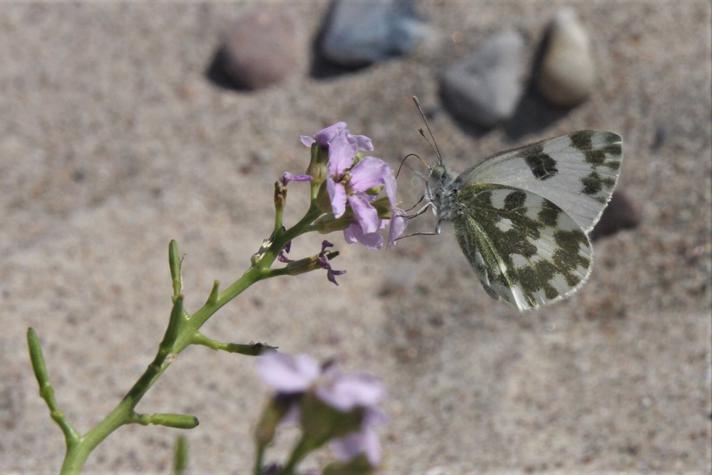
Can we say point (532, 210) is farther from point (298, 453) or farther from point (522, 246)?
point (298, 453)

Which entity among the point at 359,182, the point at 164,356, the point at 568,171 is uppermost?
the point at 568,171

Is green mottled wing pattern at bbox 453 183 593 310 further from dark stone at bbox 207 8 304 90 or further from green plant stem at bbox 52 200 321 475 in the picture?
dark stone at bbox 207 8 304 90

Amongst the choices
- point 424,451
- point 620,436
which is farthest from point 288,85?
point 620,436

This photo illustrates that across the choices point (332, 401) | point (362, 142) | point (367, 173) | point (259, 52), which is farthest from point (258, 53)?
point (332, 401)

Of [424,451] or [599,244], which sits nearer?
[424,451]

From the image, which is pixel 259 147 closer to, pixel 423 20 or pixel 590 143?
pixel 423 20

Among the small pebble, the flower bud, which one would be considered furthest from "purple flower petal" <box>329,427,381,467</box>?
the small pebble

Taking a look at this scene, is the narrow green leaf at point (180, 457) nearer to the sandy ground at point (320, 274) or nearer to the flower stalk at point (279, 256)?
the flower stalk at point (279, 256)
